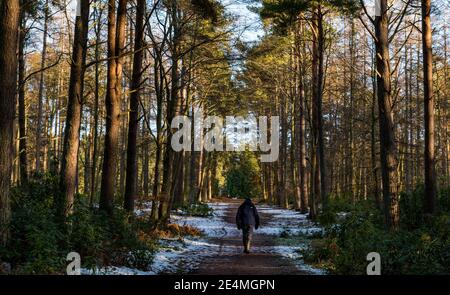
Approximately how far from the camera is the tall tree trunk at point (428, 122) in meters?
15.6

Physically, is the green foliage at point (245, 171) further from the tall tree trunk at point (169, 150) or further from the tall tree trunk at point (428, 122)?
the tall tree trunk at point (428, 122)

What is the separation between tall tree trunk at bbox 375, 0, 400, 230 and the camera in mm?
11742

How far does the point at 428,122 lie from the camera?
16125 millimetres

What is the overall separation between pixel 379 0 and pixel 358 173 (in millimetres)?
33999

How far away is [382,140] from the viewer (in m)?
11.9

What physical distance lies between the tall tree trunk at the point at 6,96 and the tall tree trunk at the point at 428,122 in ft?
41.5

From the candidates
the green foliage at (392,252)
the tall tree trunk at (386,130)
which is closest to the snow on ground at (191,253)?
the green foliage at (392,252)

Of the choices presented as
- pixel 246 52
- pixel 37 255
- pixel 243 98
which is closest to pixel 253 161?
pixel 243 98

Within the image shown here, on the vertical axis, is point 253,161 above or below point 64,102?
below

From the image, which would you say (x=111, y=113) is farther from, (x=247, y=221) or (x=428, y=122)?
(x=428, y=122)

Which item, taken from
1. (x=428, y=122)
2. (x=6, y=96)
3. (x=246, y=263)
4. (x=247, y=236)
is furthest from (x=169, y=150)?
(x=6, y=96)

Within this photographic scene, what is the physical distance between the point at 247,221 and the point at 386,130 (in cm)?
447
